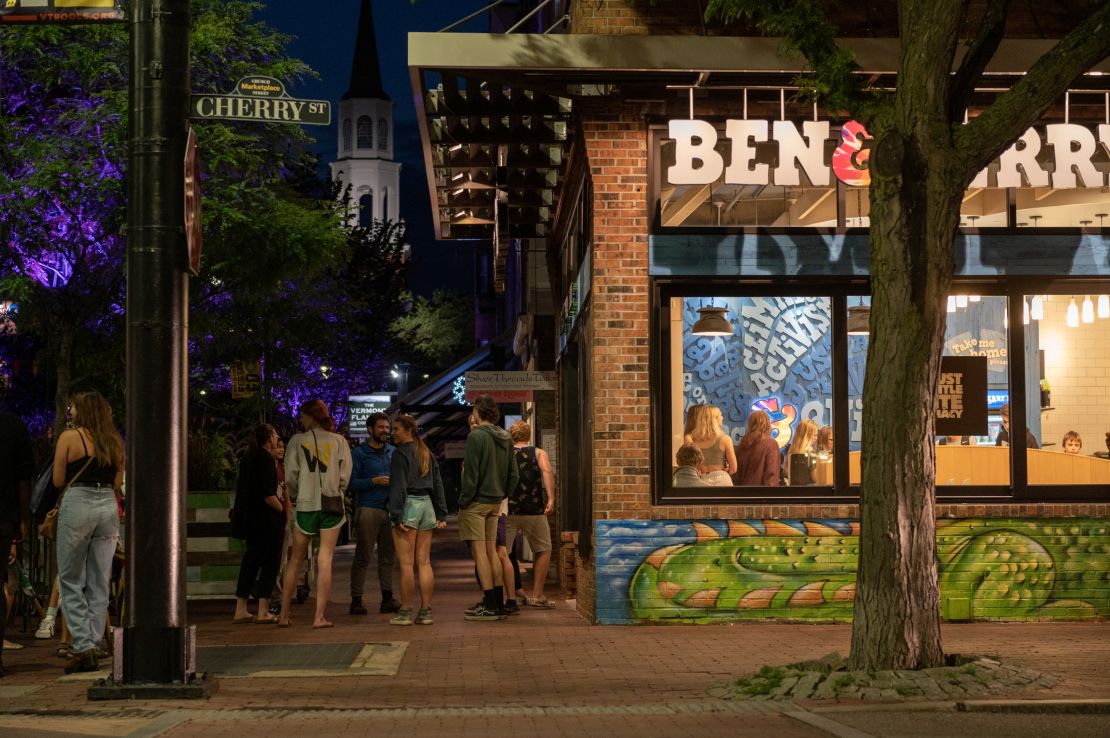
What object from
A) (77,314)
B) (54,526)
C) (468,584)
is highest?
(77,314)

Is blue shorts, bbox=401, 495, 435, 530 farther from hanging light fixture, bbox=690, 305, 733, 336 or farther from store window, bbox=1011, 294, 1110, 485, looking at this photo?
store window, bbox=1011, 294, 1110, 485

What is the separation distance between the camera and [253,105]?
27.9ft

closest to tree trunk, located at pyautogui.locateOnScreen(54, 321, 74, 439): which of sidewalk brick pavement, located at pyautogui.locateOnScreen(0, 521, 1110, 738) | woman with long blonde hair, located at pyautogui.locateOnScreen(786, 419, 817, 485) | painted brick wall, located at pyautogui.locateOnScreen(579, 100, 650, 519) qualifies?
sidewalk brick pavement, located at pyautogui.locateOnScreen(0, 521, 1110, 738)

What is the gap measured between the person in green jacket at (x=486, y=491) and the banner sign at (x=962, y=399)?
3.68 meters

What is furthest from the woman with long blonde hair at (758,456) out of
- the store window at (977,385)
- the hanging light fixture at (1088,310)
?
the hanging light fixture at (1088,310)

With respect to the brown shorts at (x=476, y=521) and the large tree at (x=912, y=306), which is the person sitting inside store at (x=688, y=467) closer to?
the brown shorts at (x=476, y=521)

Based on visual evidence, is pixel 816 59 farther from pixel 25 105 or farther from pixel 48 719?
pixel 25 105

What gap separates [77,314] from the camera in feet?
73.0

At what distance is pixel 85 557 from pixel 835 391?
6.20 metres

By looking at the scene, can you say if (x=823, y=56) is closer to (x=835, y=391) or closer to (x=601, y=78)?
(x=601, y=78)

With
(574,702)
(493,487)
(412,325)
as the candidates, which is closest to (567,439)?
(493,487)

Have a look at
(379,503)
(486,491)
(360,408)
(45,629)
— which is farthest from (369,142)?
(45,629)

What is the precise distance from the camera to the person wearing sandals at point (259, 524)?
1330 cm

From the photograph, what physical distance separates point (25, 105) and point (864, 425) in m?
17.3
